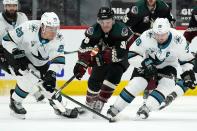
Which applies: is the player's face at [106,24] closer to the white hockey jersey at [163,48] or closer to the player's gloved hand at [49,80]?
the white hockey jersey at [163,48]

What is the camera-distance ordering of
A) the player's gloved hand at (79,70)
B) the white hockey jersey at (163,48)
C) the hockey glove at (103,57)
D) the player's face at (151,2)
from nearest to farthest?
the white hockey jersey at (163,48) → the player's gloved hand at (79,70) → the hockey glove at (103,57) → the player's face at (151,2)

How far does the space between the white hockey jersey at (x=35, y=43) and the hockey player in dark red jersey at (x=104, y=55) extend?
0.23 metres

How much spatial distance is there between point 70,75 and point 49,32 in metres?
2.85

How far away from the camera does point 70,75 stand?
855cm

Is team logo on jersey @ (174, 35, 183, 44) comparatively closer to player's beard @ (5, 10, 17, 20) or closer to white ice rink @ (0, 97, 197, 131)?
white ice rink @ (0, 97, 197, 131)

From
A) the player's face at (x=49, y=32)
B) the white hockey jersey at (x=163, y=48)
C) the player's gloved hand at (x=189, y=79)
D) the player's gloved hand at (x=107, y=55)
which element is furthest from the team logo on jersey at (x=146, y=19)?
the player's face at (x=49, y=32)

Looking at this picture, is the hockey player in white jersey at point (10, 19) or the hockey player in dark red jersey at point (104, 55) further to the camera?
the hockey player in white jersey at point (10, 19)

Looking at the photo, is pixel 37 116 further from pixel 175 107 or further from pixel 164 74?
pixel 175 107

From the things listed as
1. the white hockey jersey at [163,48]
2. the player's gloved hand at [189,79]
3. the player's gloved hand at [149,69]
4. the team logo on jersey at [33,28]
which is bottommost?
the player's gloved hand at [189,79]

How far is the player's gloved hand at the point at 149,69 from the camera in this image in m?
5.67

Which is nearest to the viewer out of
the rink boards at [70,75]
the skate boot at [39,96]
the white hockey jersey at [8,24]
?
the skate boot at [39,96]

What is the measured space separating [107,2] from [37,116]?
2954mm
